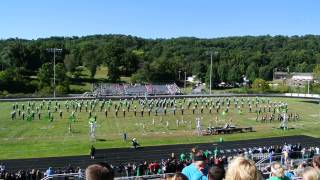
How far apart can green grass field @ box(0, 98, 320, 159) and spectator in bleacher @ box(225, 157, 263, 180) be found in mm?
33516

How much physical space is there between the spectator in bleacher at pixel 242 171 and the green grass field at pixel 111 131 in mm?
33516

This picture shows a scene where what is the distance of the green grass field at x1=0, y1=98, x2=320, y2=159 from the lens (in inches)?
1625

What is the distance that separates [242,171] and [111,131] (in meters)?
45.2

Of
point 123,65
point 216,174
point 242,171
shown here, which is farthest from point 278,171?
point 123,65

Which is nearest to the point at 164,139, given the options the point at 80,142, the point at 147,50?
the point at 80,142

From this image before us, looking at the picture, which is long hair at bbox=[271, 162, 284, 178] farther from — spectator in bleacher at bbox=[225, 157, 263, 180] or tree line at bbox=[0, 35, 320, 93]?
tree line at bbox=[0, 35, 320, 93]

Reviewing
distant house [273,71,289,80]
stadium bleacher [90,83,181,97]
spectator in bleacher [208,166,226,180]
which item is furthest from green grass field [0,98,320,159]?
distant house [273,71,289,80]

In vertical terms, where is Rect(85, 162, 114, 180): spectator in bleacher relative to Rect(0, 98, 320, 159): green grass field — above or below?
above

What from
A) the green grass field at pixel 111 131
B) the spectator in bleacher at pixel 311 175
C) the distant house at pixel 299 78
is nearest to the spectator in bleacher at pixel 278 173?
the spectator in bleacher at pixel 311 175

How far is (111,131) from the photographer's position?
1969 inches

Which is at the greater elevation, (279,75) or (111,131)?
(279,75)

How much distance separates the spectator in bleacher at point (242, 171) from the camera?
17.4 ft

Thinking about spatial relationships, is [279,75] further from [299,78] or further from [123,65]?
[123,65]

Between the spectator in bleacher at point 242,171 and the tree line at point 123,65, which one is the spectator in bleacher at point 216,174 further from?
the tree line at point 123,65
